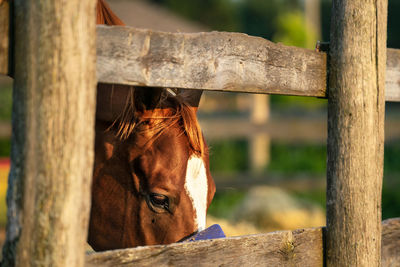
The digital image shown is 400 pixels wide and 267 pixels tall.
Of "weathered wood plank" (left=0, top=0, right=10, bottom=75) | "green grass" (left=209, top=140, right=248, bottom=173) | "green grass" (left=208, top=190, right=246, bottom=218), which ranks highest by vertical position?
"weathered wood plank" (left=0, top=0, right=10, bottom=75)

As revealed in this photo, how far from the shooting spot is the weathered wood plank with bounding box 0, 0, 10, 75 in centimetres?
121

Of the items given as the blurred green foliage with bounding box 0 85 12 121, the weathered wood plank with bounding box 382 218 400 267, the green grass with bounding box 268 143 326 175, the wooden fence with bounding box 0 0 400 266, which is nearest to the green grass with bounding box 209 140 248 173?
the green grass with bounding box 268 143 326 175

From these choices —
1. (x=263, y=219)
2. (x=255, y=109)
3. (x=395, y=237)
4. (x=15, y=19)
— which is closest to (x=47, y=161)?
(x=15, y=19)

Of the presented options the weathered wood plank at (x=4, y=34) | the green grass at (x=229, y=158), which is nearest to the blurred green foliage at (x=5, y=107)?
the green grass at (x=229, y=158)

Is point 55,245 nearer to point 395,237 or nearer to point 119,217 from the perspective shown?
point 119,217

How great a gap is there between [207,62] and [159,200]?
64 cm

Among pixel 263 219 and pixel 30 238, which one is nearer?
pixel 30 238

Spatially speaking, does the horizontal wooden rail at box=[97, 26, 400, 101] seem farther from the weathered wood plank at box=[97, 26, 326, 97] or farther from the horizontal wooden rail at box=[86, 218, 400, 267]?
the horizontal wooden rail at box=[86, 218, 400, 267]

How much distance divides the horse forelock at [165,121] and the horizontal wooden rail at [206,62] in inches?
16.0

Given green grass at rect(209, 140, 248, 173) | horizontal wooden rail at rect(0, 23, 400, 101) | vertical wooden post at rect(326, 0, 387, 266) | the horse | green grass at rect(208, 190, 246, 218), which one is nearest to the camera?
horizontal wooden rail at rect(0, 23, 400, 101)

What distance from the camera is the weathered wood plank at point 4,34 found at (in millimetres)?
1205

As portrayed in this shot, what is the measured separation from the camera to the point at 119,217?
6.32 feet

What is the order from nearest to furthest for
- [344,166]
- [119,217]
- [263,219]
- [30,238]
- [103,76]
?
[30,238], [103,76], [344,166], [119,217], [263,219]

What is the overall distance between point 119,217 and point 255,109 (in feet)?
19.9
